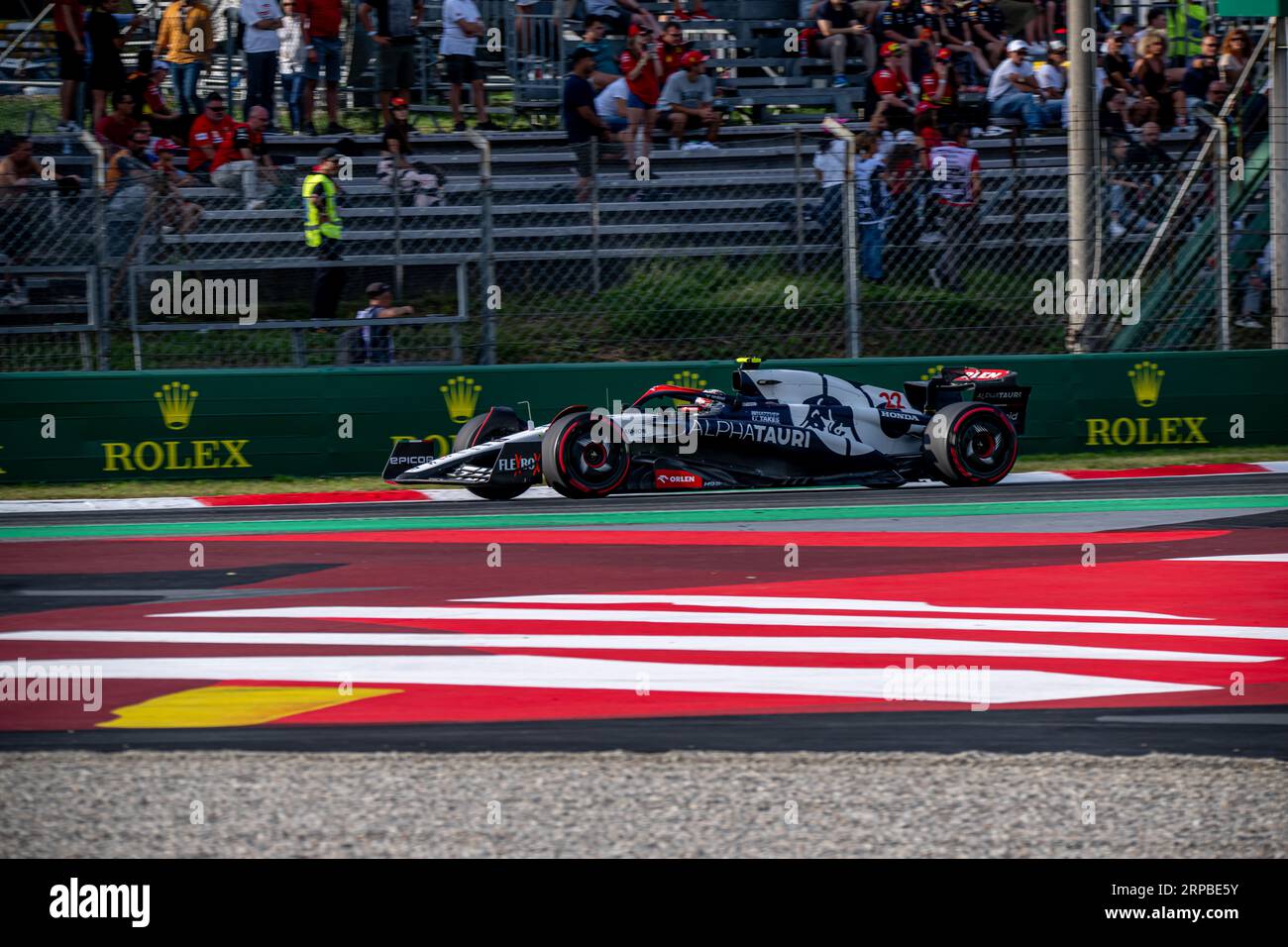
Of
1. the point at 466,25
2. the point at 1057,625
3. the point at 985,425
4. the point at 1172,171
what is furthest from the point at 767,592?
the point at 466,25

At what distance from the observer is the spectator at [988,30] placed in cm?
2158

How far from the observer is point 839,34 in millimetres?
21531

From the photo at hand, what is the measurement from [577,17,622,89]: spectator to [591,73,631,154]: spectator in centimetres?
20

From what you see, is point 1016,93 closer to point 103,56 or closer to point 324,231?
point 324,231

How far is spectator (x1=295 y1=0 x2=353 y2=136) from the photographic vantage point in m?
19.3

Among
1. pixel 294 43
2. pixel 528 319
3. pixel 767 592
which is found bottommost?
pixel 767 592

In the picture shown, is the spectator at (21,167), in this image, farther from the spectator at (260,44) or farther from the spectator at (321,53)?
the spectator at (321,53)

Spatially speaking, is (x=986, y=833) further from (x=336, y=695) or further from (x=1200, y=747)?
(x=336, y=695)

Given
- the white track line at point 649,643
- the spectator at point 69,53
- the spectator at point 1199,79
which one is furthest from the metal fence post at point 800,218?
the white track line at point 649,643

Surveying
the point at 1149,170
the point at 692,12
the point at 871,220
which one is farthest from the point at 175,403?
the point at 692,12

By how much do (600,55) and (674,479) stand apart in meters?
8.48

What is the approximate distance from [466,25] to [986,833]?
16.6m

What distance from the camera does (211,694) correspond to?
24.1 ft
